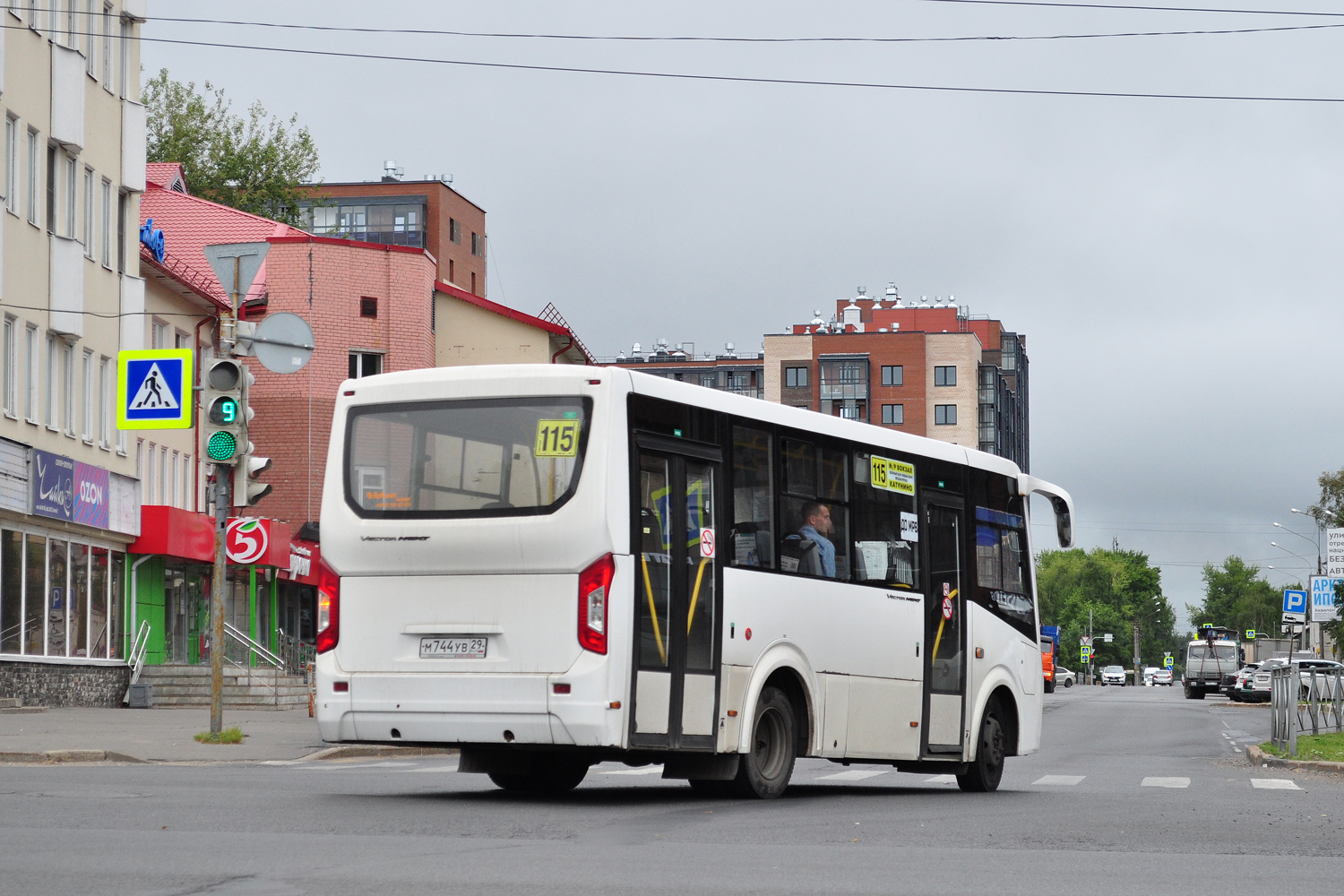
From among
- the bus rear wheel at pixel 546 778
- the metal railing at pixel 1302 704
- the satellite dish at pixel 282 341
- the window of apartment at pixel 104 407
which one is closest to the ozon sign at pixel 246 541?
the window of apartment at pixel 104 407

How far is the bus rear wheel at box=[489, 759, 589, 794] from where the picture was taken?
48.5ft

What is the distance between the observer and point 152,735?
933 inches

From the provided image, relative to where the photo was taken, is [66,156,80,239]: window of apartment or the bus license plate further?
[66,156,80,239]: window of apartment

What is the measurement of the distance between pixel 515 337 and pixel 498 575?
51.3m

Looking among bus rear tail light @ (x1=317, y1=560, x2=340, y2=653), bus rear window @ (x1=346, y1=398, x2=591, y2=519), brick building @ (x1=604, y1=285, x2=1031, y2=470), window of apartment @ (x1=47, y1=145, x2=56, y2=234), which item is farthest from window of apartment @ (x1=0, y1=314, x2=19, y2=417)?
brick building @ (x1=604, y1=285, x2=1031, y2=470)

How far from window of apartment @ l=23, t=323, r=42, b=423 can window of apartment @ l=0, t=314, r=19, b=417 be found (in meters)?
0.53

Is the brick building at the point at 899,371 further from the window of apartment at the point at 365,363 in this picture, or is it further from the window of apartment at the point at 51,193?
the window of apartment at the point at 51,193

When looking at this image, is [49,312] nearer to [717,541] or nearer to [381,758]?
[381,758]

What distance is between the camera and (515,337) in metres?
63.9

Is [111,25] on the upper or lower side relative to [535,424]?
upper

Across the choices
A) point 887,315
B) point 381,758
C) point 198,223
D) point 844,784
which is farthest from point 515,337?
point 887,315

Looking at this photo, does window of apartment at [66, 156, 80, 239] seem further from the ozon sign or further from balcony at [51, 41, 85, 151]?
the ozon sign

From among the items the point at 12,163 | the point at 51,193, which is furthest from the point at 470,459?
the point at 51,193

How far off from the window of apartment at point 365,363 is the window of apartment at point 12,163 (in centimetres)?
2033
